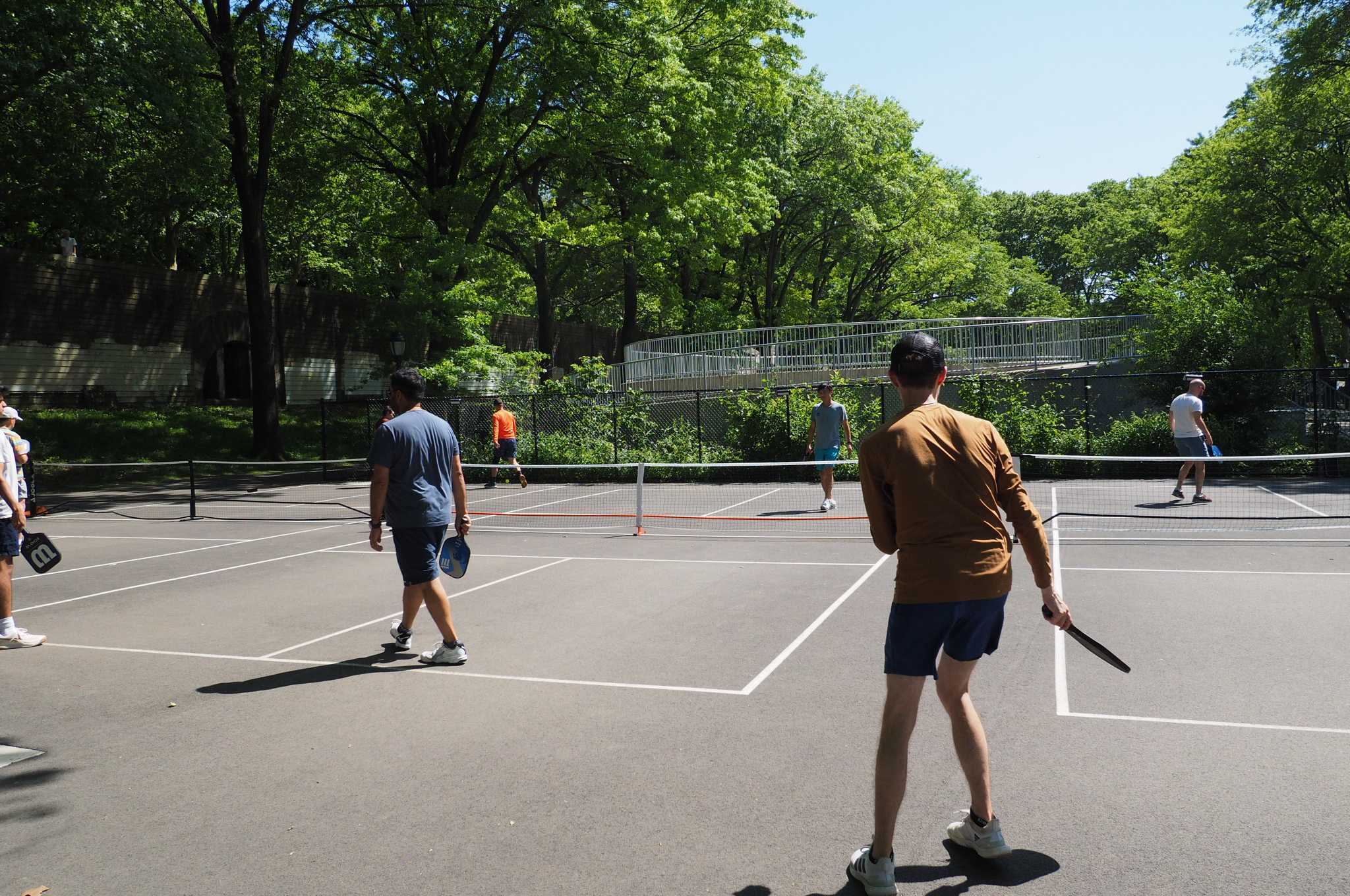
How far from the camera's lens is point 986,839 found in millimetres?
3771

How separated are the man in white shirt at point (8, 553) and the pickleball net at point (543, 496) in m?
7.41

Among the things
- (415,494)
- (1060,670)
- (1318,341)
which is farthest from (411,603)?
(1318,341)

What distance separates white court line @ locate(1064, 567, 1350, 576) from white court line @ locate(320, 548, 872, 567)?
2.29 metres

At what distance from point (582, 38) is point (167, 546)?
1951 centimetres

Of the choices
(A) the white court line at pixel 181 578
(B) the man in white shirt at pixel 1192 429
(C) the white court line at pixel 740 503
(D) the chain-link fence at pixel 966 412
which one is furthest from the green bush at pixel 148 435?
(B) the man in white shirt at pixel 1192 429

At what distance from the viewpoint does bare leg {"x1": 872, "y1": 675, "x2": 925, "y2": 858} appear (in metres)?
3.56

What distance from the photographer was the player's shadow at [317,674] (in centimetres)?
662

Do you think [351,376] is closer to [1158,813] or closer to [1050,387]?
[1050,387]

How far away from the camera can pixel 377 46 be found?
98.9 feet

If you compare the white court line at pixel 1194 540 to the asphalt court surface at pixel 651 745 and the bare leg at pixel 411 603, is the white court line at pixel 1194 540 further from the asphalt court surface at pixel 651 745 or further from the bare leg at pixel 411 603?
the bare leg at pixel 411 603

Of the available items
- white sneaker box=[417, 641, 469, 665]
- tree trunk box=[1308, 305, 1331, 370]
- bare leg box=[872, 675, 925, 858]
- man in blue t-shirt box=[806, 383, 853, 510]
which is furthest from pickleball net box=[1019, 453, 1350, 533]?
tree trunk box=[1308, 305, 1331, 370]

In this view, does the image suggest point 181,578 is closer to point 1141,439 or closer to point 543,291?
point 1141,439

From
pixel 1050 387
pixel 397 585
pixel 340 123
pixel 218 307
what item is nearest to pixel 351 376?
pixel 218 307

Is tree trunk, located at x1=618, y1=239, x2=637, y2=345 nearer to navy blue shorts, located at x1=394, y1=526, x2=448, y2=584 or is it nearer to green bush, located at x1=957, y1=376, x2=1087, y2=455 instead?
green bush, located at x1=957, y1=376, x2=1087, y2=455
